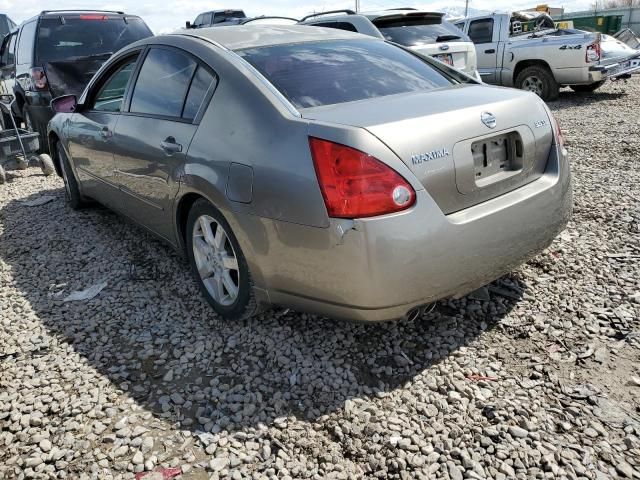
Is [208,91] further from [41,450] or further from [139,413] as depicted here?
[41,450]

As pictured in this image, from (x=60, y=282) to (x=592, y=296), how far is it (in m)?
3.49

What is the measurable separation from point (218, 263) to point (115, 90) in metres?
2.01

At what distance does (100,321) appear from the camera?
3324mm

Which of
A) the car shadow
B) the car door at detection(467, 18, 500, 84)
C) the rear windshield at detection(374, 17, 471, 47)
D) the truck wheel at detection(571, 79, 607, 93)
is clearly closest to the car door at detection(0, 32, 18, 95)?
the rear windshield at detection(374, 17, 471, 47)

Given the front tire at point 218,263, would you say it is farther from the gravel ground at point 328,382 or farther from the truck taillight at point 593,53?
the truck taillight at point 593,53

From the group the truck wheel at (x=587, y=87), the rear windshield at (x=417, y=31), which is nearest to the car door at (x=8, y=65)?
the rear windshield at (x=417, y=31)

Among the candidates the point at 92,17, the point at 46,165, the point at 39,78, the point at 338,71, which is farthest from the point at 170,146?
the point at 92,17

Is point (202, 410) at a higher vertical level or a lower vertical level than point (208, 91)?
lower

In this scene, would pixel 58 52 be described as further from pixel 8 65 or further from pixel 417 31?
pixel 417 31

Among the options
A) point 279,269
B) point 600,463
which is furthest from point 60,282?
point 600,463

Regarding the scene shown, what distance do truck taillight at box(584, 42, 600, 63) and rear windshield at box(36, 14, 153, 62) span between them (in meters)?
8.07

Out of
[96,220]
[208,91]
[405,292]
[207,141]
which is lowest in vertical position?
[96,220]

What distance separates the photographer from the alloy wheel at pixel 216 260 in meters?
3.02

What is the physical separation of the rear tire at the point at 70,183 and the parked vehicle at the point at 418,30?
4435mm
